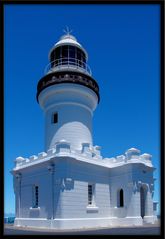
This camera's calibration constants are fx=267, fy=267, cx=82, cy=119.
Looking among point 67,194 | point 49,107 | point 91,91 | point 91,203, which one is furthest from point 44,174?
point 91,91

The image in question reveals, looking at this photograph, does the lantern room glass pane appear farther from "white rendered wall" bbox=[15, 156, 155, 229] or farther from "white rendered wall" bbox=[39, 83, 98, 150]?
"white rendered wall" bbox=[15, 156, 155, 229]

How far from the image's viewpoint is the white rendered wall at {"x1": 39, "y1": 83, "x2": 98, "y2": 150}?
19.8 m

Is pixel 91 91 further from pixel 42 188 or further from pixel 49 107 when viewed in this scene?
pixel 42 188

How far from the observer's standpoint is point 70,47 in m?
21.7

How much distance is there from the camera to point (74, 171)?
1666 cm

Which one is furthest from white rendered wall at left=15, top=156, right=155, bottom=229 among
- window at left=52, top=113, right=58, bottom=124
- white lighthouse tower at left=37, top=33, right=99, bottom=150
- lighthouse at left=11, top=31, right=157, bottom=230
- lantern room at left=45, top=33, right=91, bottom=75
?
lantern room at left=45, top=33, right=91, bottom=75

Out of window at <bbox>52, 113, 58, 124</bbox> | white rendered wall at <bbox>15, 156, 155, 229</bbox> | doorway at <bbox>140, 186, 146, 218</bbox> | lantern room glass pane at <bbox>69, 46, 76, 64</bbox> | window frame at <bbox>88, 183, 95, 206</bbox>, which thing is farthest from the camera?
lantern room glass pane at <bbox>69, 46, 76, 64</bbox>

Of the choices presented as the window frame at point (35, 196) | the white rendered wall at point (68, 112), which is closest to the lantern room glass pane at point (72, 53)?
the white rendered wall at point (68, 112)

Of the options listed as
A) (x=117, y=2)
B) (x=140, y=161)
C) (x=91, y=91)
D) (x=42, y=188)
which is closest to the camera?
(x=117, y=2)

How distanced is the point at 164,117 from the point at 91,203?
1320 centimetres

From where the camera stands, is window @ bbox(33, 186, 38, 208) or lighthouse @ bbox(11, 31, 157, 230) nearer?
lighthouse @ bbox(11, 31, 157, 230)

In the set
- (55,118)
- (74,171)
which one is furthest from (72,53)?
(74,171)

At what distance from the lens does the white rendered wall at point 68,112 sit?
1980 cm

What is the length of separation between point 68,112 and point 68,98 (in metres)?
1.05
